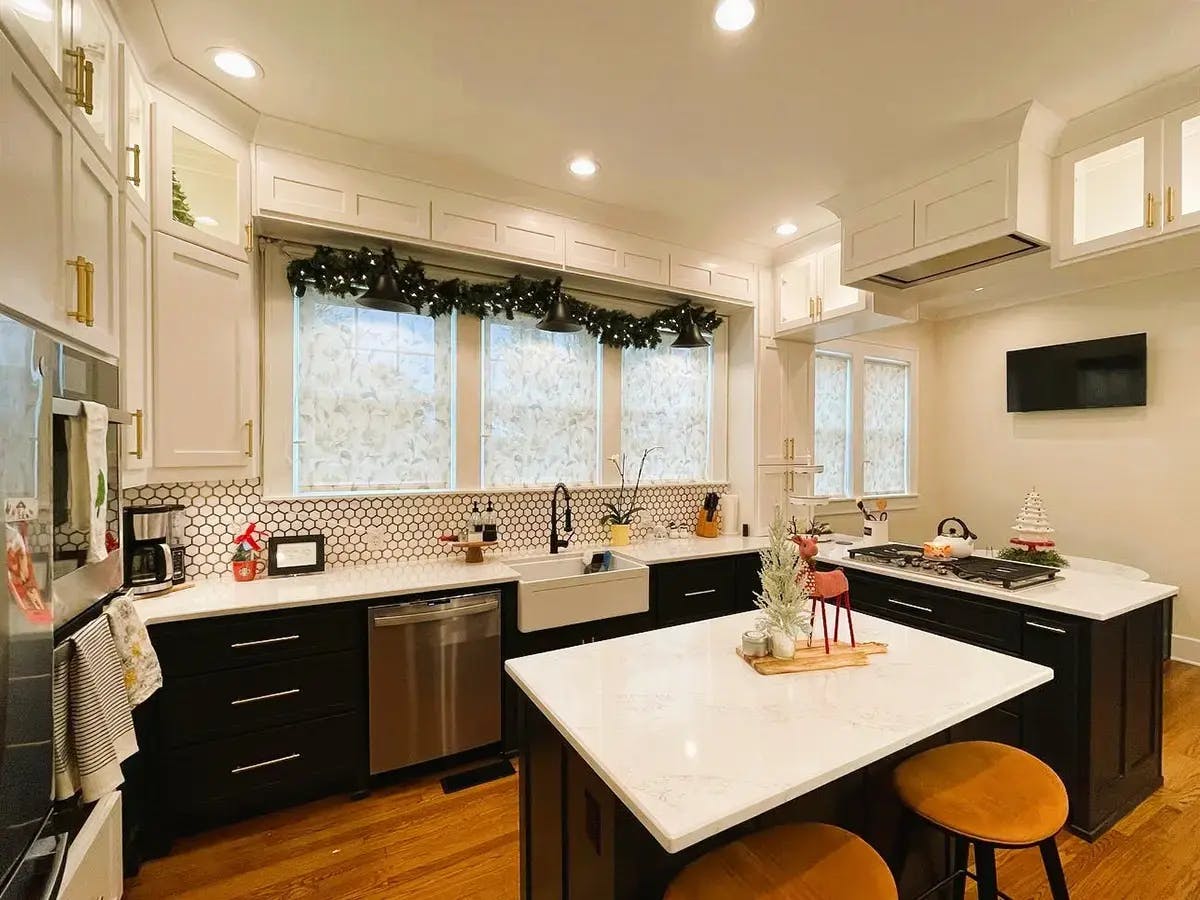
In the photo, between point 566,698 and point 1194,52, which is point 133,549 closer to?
point 566,698

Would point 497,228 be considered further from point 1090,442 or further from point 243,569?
point 1090,442

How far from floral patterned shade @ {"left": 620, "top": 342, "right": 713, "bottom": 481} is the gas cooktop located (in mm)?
1351

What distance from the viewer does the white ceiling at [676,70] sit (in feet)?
6.02

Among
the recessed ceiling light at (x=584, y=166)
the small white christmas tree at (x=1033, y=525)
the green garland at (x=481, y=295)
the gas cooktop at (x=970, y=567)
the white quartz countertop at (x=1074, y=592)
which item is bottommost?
the white quartz countertop at (x=1074, y=592)

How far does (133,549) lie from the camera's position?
7.25ft

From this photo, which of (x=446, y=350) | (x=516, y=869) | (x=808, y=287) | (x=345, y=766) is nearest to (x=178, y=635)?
(x=345, y=766)

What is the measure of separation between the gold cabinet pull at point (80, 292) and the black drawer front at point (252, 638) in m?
1.12

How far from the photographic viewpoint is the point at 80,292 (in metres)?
1.49

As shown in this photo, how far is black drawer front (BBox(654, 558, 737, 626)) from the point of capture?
3178 millimetres

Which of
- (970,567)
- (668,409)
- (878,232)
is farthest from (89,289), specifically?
(970,567)

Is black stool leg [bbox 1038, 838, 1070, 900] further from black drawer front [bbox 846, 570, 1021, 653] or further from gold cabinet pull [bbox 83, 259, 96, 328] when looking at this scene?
gold cabinet pull [bbox 83, 259, 96, 328]

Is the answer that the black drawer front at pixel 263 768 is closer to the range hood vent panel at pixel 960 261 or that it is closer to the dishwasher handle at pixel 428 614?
the dishwasher handle at pixel 428 614

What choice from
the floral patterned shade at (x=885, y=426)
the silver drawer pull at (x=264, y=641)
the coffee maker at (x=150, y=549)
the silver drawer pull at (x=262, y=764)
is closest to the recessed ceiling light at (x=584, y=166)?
the coffee maker at (x=150, y=549)

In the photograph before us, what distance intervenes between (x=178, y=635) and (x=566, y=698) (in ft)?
5.34
